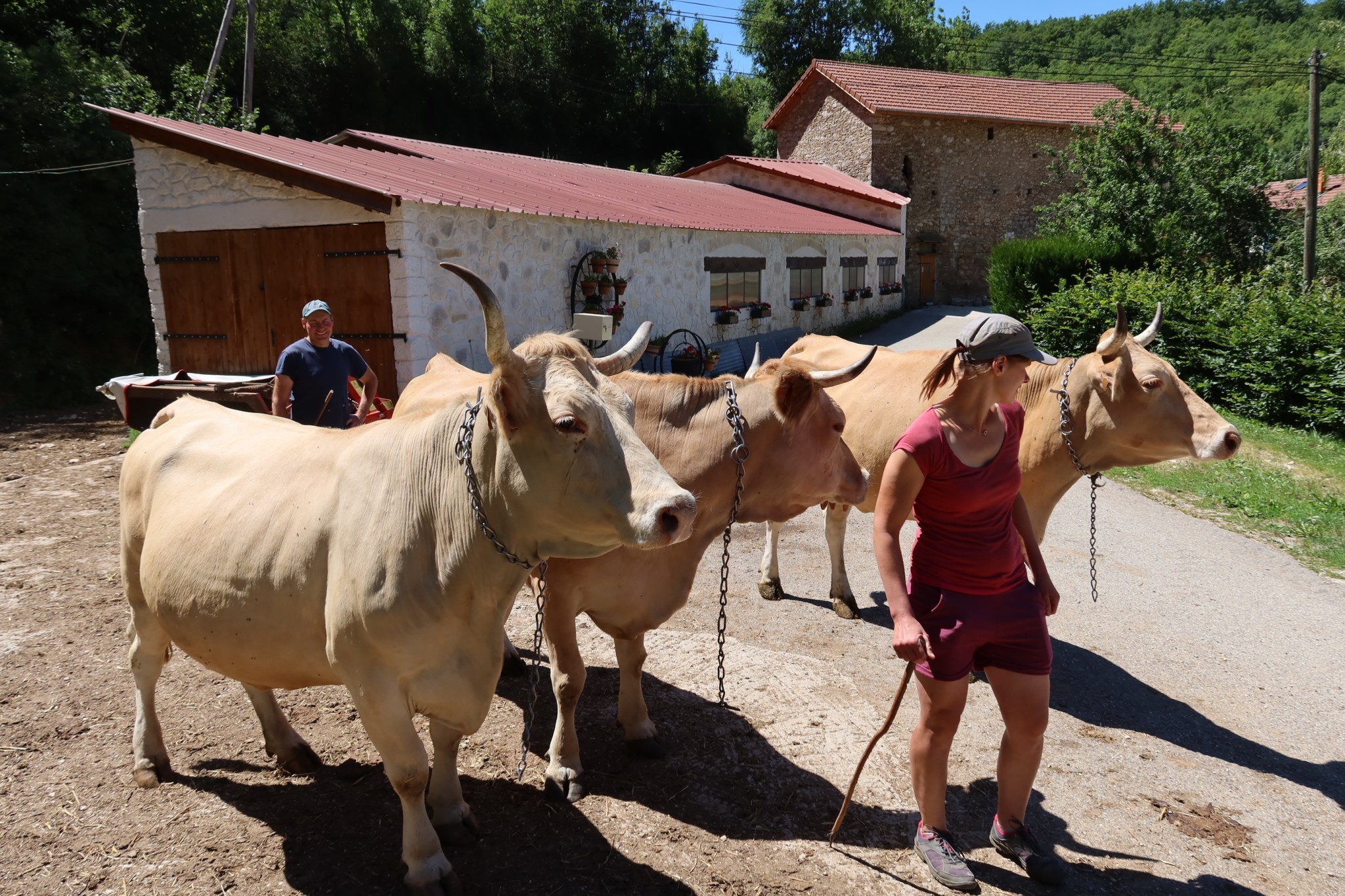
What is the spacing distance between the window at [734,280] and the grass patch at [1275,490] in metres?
8.53

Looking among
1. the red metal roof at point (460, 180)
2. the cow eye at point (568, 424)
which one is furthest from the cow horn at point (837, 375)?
the red metal roof at point (460, 180)

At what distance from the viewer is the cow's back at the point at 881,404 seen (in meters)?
5.07

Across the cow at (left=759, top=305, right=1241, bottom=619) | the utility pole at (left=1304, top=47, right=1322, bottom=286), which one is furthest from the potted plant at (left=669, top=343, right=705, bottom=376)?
the utility pole at (left=1304, top=47, right=1322, bottom=286)

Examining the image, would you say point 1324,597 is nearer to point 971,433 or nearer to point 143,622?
point 971,433

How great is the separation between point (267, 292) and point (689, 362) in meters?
5.92

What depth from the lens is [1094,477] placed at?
448 cm

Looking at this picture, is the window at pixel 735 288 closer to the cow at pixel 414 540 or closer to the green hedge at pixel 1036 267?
the green hedge at pixel 1036 267

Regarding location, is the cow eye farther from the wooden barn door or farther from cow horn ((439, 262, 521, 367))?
the wooden barn door

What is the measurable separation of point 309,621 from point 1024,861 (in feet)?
8.27

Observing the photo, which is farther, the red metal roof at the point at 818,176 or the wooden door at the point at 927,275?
the wooden door at the point at 927,275

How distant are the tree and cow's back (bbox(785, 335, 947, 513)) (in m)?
18.8

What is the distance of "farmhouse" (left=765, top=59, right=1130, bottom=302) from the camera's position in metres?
29.2

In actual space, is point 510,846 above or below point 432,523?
below

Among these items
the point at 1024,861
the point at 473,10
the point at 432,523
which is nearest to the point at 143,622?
the point at 432,523
